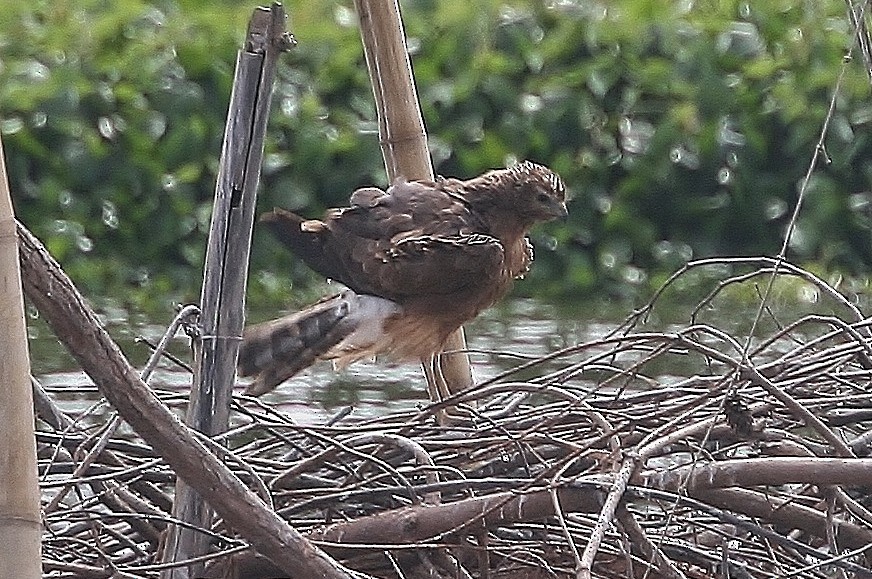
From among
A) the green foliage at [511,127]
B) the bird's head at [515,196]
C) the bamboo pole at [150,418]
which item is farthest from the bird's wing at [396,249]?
the green foliage at [511,127]

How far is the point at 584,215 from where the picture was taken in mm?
7000

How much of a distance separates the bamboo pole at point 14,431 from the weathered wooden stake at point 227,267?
1.66ft

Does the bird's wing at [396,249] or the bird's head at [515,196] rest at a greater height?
the bird's head at [515,196]

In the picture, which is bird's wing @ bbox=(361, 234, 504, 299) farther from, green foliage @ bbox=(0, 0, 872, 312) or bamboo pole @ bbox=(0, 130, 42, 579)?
green foliage @ bbox=(0, 0, 872, 312)

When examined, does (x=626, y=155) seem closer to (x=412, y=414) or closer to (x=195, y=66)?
(x=195, y=66)

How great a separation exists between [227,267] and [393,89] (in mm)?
1004

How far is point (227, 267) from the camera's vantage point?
2.03 m

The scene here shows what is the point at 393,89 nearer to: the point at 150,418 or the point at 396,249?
the point at 396,249

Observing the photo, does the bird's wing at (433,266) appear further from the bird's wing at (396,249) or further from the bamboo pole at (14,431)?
the bamboo pole at (14,431)

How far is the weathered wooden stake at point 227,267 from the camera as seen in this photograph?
200 centimetres

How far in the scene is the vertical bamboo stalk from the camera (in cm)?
291

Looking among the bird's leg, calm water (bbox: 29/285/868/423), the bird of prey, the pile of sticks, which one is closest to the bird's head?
the bird of prey

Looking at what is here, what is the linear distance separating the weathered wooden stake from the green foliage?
4.31 meters

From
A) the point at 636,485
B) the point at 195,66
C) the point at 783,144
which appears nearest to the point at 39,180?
the point at 195,66
